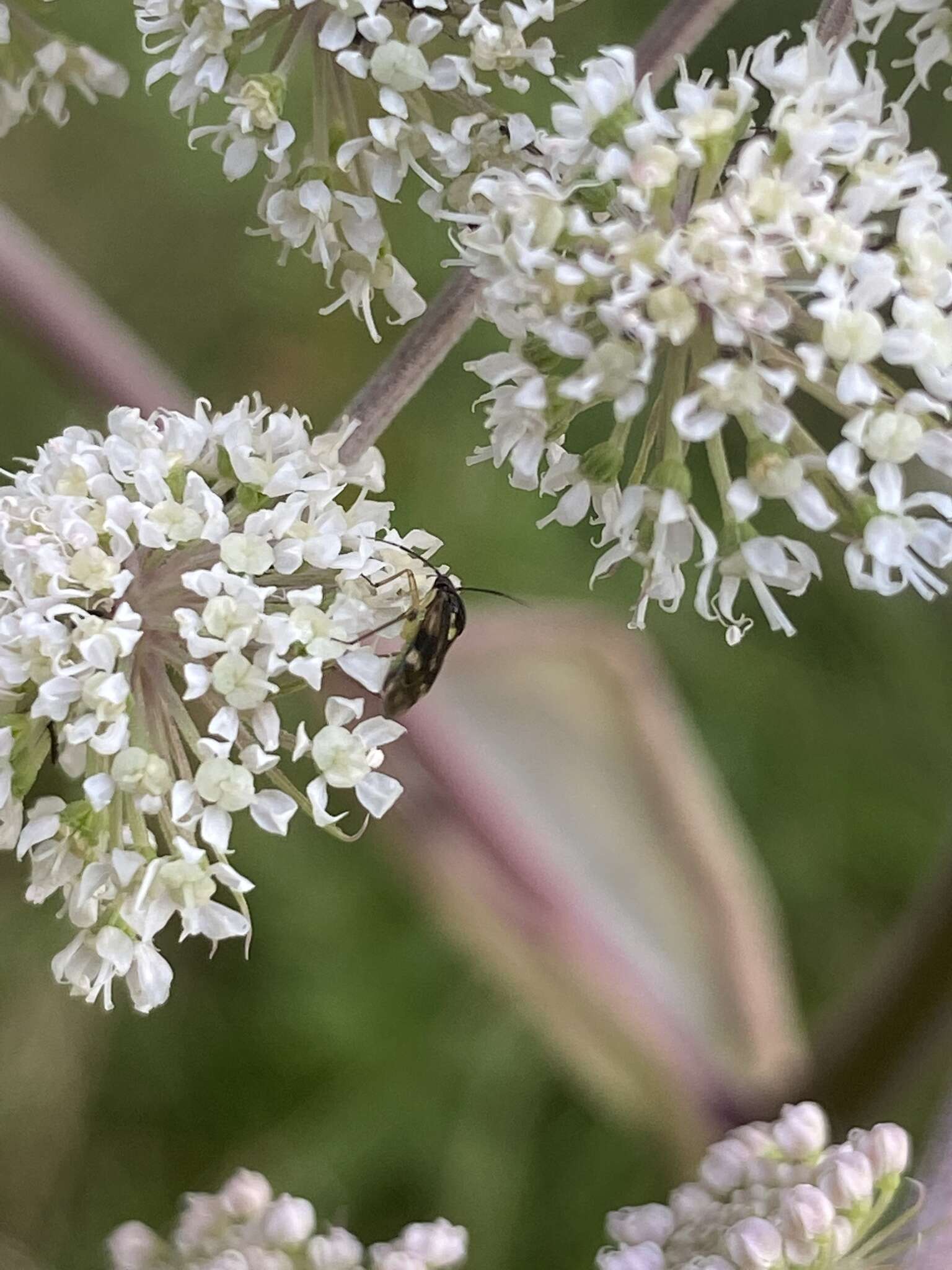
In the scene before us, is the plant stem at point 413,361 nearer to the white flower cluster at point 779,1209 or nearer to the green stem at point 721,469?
the green stem at point 721,469

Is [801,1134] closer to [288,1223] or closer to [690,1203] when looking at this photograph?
[690,1203]

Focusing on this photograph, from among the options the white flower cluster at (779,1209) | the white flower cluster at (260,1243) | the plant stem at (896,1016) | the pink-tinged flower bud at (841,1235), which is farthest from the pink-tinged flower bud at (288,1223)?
the plant stem at (896,1016)

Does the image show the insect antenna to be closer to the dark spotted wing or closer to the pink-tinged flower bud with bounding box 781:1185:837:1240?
the dark spotted wing

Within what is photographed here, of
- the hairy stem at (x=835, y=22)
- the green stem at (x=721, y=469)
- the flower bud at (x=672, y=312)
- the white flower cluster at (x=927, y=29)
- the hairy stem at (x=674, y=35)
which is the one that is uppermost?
the white flower cluster at (x=927, y=29)

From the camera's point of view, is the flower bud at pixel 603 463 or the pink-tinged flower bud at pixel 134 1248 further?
the pink-tinged flower bud at pixel 134 1248

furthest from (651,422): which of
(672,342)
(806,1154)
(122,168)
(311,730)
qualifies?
(122,168)

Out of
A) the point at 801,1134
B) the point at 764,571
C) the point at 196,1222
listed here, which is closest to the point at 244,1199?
the point at 196,1222

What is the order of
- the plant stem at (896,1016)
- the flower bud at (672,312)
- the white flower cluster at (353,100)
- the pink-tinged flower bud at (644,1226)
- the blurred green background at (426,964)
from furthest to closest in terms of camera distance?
the blurred green background at (426,964) → the plant stem at (896,1016) → the pink-tinged flower bud at (644,1226) → the white flower cluster at (353,100) → the flower bud at (672,312)
